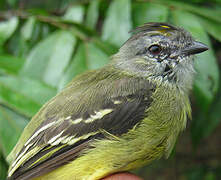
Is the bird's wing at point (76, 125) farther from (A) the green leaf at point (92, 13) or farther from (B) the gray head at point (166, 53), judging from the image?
(A) the green leaf at point (92, 13)

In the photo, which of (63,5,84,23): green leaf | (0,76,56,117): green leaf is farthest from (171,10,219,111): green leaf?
(0,76,56,117): green leaf

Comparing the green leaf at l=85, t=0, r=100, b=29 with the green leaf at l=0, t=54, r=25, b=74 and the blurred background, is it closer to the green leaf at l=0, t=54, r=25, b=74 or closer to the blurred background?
the blurred background

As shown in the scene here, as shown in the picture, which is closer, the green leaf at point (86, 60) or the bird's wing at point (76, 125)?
the bird's wing at point (76, 125)

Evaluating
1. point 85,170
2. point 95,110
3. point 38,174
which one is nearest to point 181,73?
point 95,110

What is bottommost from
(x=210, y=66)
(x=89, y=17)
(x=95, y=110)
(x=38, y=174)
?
(x=38, y=174)

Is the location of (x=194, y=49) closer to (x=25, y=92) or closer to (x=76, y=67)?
(x=76, y=67)

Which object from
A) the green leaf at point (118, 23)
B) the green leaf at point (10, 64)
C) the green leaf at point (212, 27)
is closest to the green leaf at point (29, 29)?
the green leaf at point (10, 64)

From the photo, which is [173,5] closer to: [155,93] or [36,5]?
[155,93]
